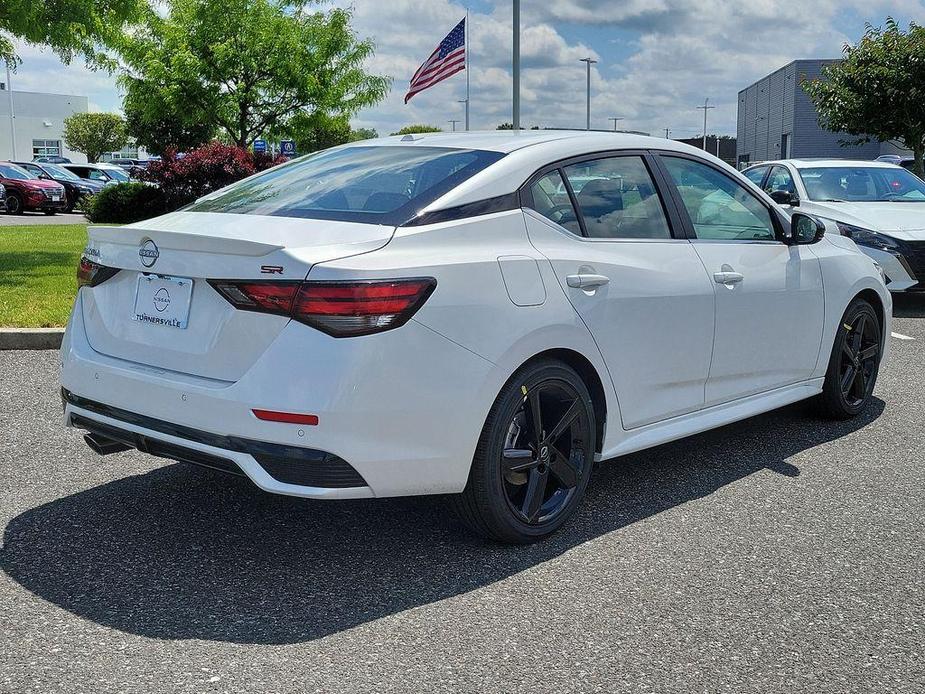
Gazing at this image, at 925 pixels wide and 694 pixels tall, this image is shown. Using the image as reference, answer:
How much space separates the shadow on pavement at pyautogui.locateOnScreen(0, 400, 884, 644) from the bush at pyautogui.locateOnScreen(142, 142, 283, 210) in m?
16.9

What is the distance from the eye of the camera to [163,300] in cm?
372

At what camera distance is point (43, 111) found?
8956 centimetres

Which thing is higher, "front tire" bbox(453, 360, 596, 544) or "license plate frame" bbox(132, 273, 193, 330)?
"license plate frame" bbox(132, 273, 193, 330)

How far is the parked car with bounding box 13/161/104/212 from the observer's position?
31.3 m

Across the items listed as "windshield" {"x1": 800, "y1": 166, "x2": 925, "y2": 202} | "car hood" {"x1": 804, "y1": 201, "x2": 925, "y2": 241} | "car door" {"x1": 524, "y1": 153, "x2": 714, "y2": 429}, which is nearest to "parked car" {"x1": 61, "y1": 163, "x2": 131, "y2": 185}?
"windshield" {"x1": 800, "y1": 166, "x2": 925, "y2": 202}

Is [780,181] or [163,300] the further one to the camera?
[780,181]

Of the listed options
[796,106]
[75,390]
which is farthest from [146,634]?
[796,106]

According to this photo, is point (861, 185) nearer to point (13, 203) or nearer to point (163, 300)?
point (163, 300)

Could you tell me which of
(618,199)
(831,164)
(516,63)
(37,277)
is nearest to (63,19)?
(37,277)

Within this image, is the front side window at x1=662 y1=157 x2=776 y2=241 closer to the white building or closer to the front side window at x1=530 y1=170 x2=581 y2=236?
the front side window at x1=530 y1=170 x2=581 y2=236

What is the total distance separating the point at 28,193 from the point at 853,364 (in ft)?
89.6

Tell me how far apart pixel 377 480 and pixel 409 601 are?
1.40ft

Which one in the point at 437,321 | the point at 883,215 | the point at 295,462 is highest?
the point at 883,215

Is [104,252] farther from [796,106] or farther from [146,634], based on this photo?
[796,106]
